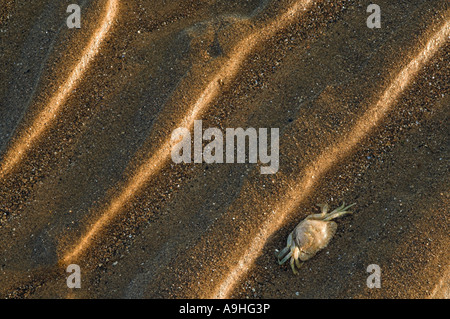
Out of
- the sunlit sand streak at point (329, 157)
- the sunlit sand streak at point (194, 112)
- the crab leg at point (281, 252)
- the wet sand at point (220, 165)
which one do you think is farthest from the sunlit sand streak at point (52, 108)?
the crab leg at point (281, 252)

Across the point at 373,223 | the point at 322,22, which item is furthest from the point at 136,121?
the point at 373,223

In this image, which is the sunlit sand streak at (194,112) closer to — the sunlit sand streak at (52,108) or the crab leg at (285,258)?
the sunlit sand streak at (52,108)

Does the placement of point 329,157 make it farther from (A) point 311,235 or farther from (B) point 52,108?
(B) point 52,108

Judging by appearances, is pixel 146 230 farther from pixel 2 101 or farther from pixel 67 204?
pixel 2 101

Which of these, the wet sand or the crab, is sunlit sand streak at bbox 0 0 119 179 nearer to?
the wet sand

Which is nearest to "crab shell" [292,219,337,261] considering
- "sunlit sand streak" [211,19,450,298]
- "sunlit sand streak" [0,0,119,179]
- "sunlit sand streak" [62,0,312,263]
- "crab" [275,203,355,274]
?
"crab" [275,203,355,274]

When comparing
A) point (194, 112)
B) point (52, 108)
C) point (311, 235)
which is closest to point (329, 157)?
point (311, 235)
